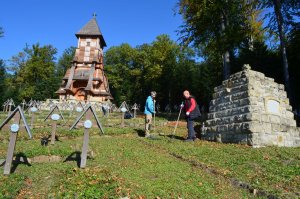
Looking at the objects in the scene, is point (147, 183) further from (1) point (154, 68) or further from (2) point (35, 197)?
(1) point (154, 68)

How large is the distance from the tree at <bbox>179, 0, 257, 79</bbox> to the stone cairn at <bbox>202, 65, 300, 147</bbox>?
8.61 metres

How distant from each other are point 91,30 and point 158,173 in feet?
144

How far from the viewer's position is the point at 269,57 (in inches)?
876

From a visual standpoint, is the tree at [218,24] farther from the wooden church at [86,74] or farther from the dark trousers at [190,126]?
the wooden church at [86,74]

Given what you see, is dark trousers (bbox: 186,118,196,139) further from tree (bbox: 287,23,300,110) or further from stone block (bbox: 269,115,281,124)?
tree (bbox: 287,23,300,110)

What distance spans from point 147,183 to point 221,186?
1652 millimetres

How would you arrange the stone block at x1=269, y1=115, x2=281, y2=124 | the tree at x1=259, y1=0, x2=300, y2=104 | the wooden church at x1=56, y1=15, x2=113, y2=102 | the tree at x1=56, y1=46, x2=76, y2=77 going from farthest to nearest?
1. the tree at x1=56, y1=46, x2=76, y2=77
2. the wooden church at x1=56, y1=15, x2=113, y2=102
3. the tree at x1=259, y1=0, x2=300, y2=104
4. the stone block at x1=269, y1=115, x2=281, y2=124

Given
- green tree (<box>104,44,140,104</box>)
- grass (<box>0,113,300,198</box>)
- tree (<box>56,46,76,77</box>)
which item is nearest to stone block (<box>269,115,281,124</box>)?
grass (<box>0,113,300,198</box>)

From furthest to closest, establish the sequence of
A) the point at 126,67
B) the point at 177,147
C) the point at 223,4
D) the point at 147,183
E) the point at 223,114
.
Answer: the point at 126,67 < the point at 223,4 < the point at 223,114 < the point at 177,147 < the point at 147,183

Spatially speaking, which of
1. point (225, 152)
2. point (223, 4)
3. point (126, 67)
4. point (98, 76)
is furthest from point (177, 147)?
point (126, 67)

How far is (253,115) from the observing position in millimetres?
10016

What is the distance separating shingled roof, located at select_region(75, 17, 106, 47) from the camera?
4569 cm

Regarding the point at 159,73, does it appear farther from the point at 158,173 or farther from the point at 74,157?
the point at 158,173

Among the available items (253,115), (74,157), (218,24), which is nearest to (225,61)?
(218,24)
